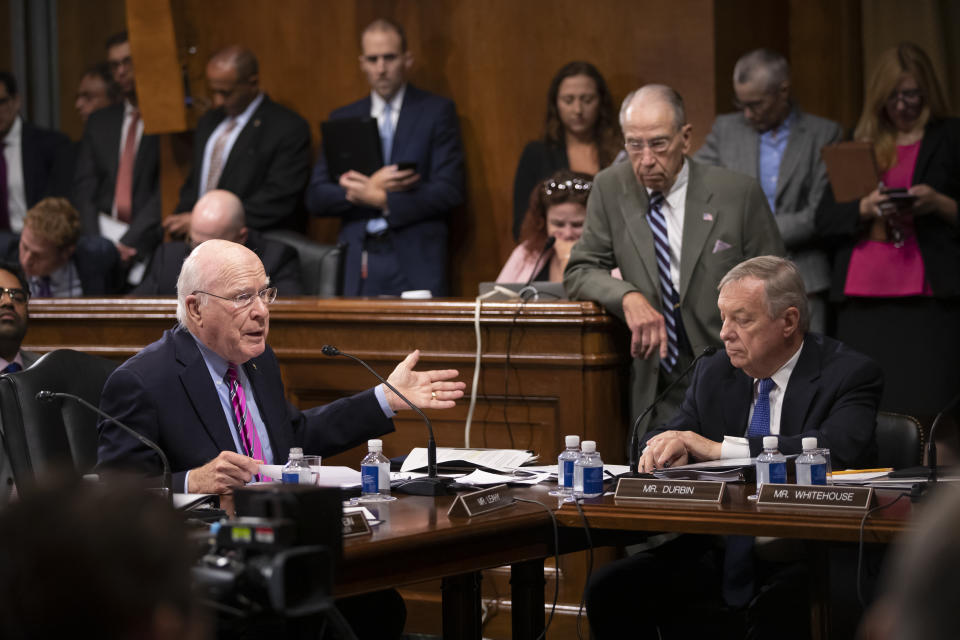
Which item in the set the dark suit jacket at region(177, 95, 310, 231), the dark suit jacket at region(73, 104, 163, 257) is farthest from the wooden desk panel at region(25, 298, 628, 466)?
the dark suit jacket at region(73, 104, 163, 257)

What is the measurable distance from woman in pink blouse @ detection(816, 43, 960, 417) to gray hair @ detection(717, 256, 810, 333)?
5.73ft

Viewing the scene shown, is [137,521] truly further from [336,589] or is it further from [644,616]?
[644,616]

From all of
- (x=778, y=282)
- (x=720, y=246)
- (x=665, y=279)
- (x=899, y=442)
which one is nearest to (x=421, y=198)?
(x=665, y=279)

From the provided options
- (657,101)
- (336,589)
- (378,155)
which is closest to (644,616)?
(336,589)

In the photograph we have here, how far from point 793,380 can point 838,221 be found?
1.94 meters

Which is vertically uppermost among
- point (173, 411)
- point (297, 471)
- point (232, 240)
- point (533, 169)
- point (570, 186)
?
point (533, 169)

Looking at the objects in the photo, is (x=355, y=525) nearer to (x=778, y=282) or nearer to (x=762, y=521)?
(x=762, y=521)

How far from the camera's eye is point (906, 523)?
270 cm

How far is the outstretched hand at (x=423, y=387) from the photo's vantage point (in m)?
3.66

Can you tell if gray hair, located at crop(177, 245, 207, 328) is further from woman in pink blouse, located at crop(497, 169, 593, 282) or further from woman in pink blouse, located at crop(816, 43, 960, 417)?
woman in pink blouse, located at crop(816, 43, 960, 417)

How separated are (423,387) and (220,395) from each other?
0.59m

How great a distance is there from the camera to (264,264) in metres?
5.88

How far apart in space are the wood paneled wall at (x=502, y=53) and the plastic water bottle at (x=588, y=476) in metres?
3.65

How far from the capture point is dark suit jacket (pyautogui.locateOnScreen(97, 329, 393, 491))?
326 cm
